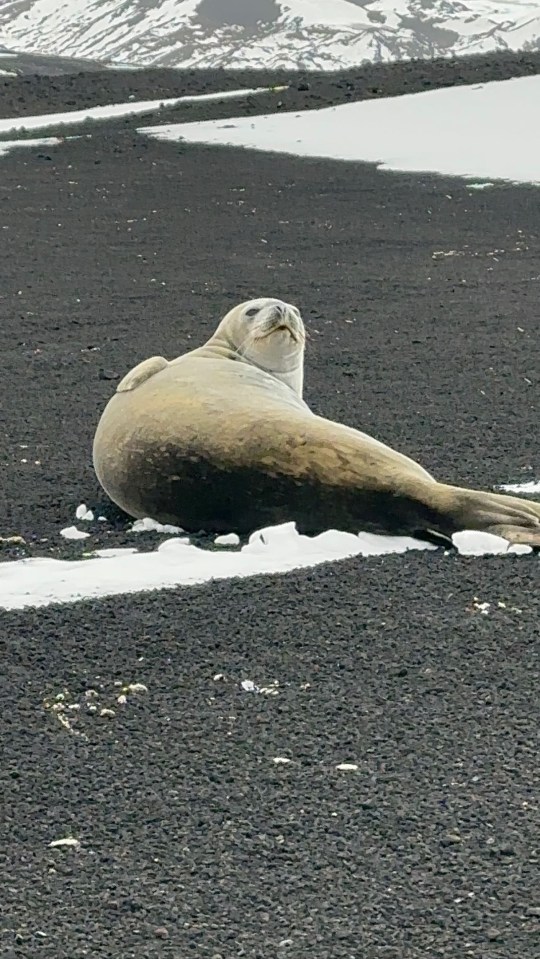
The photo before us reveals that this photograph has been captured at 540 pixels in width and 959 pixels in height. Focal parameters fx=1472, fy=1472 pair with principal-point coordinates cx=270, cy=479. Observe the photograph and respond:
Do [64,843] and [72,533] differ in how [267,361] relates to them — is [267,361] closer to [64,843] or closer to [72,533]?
[72,533]

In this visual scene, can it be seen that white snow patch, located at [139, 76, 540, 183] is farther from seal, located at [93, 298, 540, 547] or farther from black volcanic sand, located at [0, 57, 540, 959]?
seal, located at [93, 298, 540, 547]

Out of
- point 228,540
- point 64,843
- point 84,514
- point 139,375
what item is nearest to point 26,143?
point 139,375

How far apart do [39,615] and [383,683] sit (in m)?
1.03

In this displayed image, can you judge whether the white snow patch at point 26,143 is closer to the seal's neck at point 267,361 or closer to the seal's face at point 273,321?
the seal's face at point 273,321

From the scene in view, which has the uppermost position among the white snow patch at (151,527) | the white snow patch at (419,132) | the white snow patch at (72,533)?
the white snow patch at (151,527)

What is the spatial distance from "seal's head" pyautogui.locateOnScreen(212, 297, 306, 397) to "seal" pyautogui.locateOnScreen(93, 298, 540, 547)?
681 mm

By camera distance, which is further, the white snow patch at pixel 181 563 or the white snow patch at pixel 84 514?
the white snow patch at pixel 84 514

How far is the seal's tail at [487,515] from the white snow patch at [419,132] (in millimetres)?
12439

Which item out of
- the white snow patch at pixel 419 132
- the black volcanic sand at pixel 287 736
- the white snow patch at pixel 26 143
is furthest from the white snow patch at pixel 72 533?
the white snow patch at pixel 26 143

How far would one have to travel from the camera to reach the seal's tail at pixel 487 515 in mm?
4418

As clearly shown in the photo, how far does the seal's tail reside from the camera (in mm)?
4418

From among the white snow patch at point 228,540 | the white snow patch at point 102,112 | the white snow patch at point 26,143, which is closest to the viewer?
the white snow patch at point 228,540

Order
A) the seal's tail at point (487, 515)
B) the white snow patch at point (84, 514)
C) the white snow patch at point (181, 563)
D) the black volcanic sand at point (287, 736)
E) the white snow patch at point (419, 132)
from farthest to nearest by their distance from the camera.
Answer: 1. the white snow patch at point (419, 132)
2. the white snow patch at point (84, 514)
3. the seal's tail at point (487, 515)
4. the white snow patch at point (181, 563)
5. the black volcanic sand at point (287, 736)

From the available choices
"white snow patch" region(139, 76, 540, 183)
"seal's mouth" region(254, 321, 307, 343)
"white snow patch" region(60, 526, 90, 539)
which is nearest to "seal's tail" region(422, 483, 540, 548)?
"white snow patch" region(60, 526, 90, 539)
